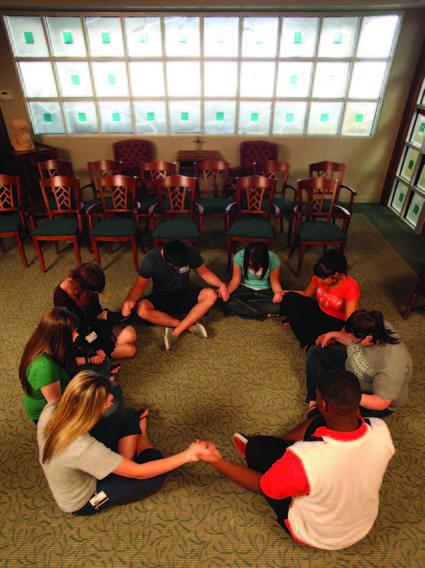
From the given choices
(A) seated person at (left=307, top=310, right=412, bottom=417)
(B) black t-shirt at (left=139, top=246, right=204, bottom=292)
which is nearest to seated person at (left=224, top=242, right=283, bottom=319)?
(B) black t-shirt at (left=139, top=246, right=204, bottom=292)

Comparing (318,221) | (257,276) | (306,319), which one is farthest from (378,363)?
(318,221)

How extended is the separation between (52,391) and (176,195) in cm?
297

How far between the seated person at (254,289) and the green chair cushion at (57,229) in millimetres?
1946

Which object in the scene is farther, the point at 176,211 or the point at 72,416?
the point at 176,211

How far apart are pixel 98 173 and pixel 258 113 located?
279 centimetres

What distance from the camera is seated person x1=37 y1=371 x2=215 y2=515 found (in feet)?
4.55

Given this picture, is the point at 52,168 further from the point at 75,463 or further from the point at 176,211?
the point at 75,463

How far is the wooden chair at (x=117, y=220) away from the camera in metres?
3.83

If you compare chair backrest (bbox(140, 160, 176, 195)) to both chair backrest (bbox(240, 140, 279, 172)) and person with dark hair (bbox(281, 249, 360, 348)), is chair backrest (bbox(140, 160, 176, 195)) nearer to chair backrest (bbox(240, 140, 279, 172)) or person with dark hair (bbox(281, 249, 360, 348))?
chair backrest (bbox(240, 140, 279, 172))

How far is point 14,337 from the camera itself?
9.93 ft

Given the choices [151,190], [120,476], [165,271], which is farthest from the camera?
[151,190]

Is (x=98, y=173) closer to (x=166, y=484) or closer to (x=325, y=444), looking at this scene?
(x=166, y=484)

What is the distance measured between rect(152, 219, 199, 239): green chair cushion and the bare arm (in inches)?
89.8

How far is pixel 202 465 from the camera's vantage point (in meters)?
2.06
